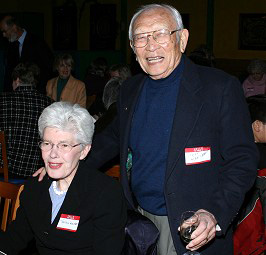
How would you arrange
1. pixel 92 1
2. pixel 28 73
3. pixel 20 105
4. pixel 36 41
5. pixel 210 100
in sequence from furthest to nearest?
pixel 92 1 → pixel 36 41 → pixel 28 73 → pixel 20 105 → pixel 210 100

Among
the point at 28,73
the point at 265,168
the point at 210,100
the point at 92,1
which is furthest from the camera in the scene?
the point at 92,1

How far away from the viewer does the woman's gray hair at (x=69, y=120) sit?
218 cm

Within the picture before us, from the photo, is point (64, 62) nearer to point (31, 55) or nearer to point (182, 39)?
point (31, 55)

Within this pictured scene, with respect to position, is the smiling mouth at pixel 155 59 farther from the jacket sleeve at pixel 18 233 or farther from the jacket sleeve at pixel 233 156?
the jacket sleeve at pixel 18 233

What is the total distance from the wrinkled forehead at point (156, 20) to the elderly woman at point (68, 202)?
1.55ft

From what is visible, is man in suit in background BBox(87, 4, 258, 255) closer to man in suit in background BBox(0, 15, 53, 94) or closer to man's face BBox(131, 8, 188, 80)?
man's face BBox(131, 8, 188, 80)

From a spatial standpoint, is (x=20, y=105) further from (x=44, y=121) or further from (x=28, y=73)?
(x=44, y=121)

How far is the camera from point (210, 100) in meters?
2.02

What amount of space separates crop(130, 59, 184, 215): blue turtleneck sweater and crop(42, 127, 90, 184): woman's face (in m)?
0.27

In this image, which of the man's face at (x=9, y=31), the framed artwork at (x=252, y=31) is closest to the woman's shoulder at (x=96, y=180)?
the man's face at (x=9, y=31)

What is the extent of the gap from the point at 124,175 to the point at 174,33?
674 mm

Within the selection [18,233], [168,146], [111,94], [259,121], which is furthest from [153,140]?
[111,94]

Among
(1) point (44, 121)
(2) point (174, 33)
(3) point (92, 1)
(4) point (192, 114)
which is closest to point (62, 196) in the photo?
(1) point (44, 121)

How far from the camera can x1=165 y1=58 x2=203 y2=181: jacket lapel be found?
200 centimetres
